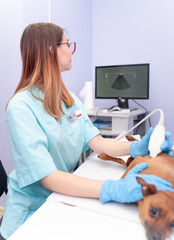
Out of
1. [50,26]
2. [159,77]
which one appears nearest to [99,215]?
[50,26]

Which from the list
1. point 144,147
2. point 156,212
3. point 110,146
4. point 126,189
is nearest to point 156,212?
point 156,212

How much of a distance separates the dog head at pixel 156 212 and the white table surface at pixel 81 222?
32mm

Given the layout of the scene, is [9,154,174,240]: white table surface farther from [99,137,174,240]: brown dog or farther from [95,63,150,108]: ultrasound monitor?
[95,63,150,108]: ultrasound monitor

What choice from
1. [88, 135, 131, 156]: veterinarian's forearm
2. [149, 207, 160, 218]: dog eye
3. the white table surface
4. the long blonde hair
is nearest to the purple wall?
the long blonde hair

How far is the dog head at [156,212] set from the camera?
18.9 inches

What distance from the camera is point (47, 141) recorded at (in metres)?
0.81

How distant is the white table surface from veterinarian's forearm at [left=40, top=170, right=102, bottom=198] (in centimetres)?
2

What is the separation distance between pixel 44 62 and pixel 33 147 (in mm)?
375

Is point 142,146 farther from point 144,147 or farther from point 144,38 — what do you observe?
point 144,38

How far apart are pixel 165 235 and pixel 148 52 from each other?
7.21 feet

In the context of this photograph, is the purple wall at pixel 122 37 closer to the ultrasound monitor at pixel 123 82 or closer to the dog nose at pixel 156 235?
the ultrasound monitor at pixel 123 82

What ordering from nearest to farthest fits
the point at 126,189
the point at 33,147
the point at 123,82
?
the point at 126,189 < the point at 33,147 < the point at 123,82

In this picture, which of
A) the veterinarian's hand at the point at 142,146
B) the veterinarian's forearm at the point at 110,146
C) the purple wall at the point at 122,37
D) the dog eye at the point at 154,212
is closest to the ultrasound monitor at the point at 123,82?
the purple wall at the point at 122,37

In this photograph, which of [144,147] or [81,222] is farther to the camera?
[144,147]
